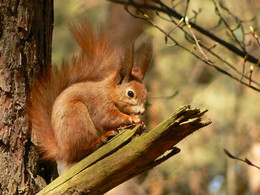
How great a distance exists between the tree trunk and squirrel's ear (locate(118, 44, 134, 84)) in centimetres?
51

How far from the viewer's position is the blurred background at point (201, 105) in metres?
4.15

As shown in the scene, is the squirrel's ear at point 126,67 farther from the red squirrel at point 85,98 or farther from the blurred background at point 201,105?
the blurred background at point 201,105

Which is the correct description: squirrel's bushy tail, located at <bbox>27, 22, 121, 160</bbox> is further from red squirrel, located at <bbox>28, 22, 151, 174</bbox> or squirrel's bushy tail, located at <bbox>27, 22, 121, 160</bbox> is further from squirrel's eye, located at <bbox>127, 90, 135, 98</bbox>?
→ squirrel's eye, located at <bbox>127, 90, 135, 98</bbox>

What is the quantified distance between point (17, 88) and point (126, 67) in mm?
701

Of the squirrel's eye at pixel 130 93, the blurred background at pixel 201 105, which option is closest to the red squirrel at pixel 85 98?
the squirrel's eye at pixel 130 93

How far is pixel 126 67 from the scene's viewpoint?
2377 millimetres

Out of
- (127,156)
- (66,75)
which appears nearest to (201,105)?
(66,75)

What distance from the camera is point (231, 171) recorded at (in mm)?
4348

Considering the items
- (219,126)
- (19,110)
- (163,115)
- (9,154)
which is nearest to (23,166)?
(9,154)

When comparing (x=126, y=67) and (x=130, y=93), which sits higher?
(x=126, y=67)

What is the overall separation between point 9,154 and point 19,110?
0.76 ft

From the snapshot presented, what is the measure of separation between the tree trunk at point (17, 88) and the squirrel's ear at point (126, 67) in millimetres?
511

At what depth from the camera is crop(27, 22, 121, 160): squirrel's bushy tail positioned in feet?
6.76

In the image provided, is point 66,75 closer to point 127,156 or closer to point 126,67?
point 126,67
